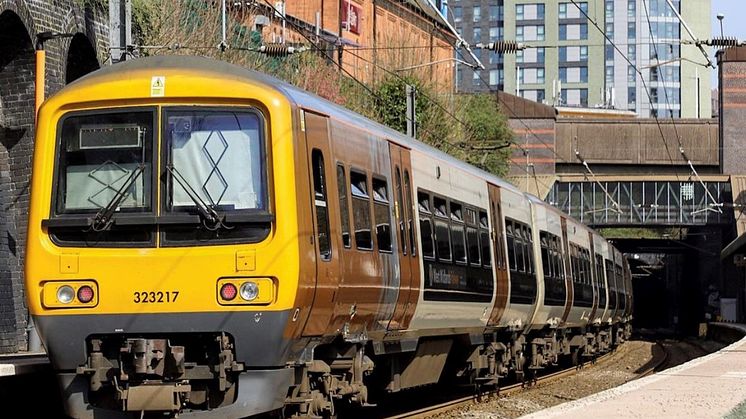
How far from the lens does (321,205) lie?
11.8 m

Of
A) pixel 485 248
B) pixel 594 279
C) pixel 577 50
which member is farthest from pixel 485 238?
pixel 577 50

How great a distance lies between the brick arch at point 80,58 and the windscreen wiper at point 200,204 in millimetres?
15152

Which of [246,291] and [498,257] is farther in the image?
[498,257]

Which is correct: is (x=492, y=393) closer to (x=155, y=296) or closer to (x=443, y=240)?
(x=443, y=240)

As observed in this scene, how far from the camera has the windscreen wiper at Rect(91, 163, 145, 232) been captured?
1116cm

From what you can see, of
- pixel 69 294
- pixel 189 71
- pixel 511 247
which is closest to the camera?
pixel 69 294

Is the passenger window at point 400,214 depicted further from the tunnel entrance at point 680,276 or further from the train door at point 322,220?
the tunnel entrance at point 680,276

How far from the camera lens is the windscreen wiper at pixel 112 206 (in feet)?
36.6

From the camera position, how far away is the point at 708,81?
126 meters

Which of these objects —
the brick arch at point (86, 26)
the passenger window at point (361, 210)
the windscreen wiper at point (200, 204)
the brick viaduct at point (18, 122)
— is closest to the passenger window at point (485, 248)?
the passenger window at point (361, 210)

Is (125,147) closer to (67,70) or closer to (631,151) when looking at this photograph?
(67,70)

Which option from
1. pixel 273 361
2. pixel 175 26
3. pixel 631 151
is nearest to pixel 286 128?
pixel 273 361

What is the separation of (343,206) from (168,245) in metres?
1.94

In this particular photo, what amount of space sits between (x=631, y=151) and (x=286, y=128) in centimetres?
6172
